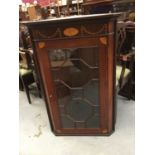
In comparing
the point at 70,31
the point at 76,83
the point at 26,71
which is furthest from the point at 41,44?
the point at 26,71

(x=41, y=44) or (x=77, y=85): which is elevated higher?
(x=41, y=44)

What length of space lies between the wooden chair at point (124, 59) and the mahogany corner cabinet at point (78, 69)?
577mm

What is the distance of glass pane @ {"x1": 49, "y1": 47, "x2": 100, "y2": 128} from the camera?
158 cm

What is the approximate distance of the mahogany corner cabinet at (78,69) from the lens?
1.47 meters

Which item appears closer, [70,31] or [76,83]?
[70,31]

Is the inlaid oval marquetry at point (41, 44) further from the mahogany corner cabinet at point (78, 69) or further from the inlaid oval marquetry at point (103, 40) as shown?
the inlaid oval marquetry at point (103, 40)

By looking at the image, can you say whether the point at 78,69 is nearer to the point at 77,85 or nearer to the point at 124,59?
the point at 77,85

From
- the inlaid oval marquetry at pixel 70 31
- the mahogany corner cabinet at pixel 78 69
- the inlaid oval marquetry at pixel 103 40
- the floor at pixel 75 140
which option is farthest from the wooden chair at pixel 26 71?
the inlaid oval marquetry at pixel 103 40

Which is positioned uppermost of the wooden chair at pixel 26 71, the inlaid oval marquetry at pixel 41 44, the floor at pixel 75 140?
the inlaid oval marquetry at pixel 41 44

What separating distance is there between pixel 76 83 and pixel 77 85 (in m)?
0.02

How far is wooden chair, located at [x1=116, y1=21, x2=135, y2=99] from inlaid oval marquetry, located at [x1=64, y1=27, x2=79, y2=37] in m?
0.91

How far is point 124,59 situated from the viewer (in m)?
2.23
